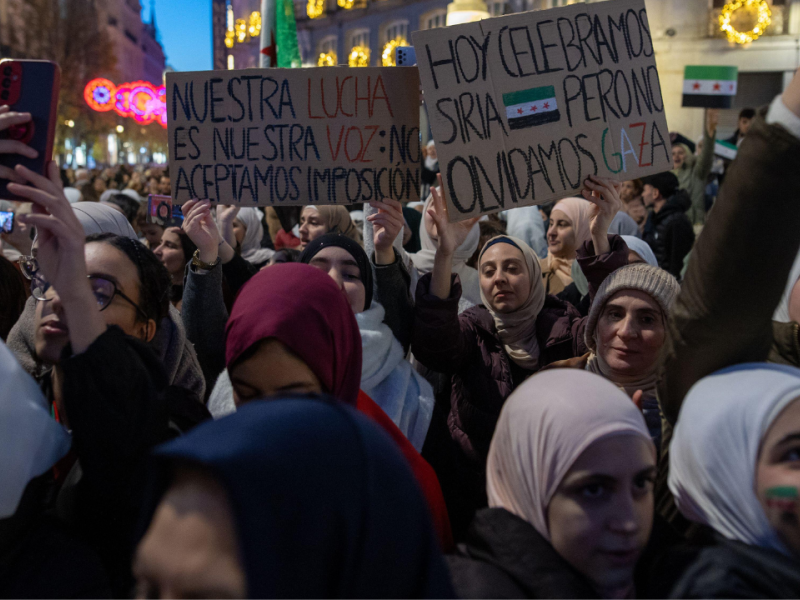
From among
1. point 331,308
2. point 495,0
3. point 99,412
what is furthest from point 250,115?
point 495,0

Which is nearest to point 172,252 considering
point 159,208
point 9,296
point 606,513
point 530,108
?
point 159,208

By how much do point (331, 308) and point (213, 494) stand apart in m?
0.90

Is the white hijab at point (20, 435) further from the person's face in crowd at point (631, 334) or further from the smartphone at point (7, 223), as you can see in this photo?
the smartphone at point (7, 223)

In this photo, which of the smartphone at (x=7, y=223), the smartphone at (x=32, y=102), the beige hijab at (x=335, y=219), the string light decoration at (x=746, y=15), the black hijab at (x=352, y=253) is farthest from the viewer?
the string light decoration at (x=746, y=15)

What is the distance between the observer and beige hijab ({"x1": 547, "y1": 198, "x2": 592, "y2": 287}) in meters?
4.69

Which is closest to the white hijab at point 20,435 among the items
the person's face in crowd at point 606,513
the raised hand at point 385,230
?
the person's face in crowd at point 606,513

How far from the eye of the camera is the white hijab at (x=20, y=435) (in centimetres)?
138

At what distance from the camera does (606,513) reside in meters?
1.36

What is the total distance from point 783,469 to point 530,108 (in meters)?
1.95

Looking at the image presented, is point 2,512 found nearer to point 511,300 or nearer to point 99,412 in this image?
point 99,412

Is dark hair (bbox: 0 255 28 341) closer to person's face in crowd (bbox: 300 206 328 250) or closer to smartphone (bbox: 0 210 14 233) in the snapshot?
smartphone (bbox: 0 210 14 233)

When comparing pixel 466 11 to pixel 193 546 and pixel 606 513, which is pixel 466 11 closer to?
pixel 606 513

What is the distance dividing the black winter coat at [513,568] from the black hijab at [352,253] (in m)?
1.52

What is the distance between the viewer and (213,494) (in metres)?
1.02
